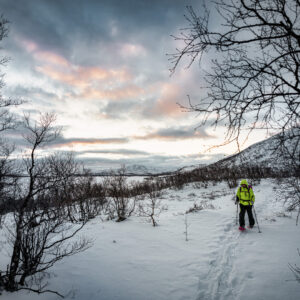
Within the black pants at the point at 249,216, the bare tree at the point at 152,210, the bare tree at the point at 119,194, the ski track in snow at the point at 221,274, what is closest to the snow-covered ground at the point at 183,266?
the ski track in snow at the point at 221,274

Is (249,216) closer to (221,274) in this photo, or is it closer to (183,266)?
(221,274)

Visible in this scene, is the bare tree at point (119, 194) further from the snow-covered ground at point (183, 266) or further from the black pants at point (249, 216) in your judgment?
the black pants at point (249, 216)

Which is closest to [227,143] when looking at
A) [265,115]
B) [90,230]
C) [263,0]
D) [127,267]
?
[265,115]

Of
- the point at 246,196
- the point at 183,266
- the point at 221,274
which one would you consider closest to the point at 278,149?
the point at 221,274

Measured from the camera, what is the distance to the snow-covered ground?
140 inches

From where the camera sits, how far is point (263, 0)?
232cm

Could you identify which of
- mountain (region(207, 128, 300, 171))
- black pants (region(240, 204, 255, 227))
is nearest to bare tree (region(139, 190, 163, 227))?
black pants (region(240, 204, 255, 227))

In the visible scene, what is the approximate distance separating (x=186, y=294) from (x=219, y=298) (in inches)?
25.0

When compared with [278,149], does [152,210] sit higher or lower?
lower

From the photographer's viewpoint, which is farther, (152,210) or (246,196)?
(152,210)

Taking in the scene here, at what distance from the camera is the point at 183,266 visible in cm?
452

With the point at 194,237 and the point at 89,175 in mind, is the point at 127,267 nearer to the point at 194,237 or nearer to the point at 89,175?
the point at 194,237

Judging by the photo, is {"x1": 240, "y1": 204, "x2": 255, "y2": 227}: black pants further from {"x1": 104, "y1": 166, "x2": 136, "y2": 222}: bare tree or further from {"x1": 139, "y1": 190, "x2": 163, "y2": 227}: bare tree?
{"x1": 104, "y1": 166, "x2": 136, "y2": 222}: bare tree

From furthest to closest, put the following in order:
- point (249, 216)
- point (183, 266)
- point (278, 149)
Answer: point (249, 216) → point (183, 266) → point (278, 149)
